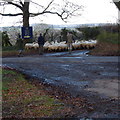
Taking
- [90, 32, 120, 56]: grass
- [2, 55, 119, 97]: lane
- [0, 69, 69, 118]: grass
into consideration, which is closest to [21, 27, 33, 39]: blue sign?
[0, 69, 69, 118]: grass

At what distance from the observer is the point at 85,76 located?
9773 millimetres

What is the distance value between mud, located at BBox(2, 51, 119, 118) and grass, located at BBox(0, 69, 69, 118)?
2.65ft

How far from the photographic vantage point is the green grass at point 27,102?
17.3ft

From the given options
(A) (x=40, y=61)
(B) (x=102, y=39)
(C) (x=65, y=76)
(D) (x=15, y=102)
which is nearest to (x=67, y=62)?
(A) (x=40, y=61)

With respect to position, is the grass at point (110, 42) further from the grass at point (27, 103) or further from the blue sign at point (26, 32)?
the blue sign at point (26, 32)

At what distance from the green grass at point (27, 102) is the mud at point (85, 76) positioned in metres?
0.84

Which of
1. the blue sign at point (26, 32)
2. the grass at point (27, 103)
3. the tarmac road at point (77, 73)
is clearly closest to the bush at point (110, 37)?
the grass at point (27, 103)

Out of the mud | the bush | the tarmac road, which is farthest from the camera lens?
the tarmac road

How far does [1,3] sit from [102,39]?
Answer: 9638 mm

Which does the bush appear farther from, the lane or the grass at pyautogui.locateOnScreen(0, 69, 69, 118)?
the lane

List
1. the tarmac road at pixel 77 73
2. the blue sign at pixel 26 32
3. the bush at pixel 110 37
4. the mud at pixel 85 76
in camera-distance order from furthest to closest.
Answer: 1. the tarmac road at pixel 77 73
2. the blue sign at pixel 26 32
3. the mud at pixel 85 76
4. the bush at pixel 110 37

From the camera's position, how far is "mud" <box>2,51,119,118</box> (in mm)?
5968

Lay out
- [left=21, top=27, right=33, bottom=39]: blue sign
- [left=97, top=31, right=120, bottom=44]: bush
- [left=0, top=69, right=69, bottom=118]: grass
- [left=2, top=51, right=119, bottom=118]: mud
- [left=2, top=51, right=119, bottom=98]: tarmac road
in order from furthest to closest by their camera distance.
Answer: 1. [left=2, top=51, right=119, bottom=98]: tarmac road
2. [left=21, top=27, right=33, bottom=39]: blue sign
3. [left=2, top=51, right=119, bottom=118]: mud
4. [left=0, top=69, right=69, bottom=118]: grass
5. [left=97, top=31, right=120, bottom=44]: bush

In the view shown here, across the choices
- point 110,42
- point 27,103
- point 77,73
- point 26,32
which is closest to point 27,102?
point 27,103
